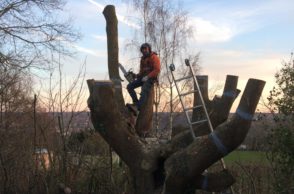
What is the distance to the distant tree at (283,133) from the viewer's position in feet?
29.2

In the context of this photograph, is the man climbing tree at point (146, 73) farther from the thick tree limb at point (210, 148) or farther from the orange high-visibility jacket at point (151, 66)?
the thick tree limb at point (210, 148)

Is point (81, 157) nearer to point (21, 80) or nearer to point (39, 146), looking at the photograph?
point (39, 146)

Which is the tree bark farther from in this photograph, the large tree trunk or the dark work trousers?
the large tree trunk

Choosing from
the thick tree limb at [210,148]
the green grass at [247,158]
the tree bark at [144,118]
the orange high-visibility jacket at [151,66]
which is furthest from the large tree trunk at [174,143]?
the green grass at [247,158]

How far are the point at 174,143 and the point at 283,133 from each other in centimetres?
248

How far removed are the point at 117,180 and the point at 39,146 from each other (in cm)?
216

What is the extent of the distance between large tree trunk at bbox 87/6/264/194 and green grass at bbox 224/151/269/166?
388cm

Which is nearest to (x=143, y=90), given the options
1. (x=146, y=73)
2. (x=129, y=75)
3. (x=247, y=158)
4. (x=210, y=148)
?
(x=146, y=73)

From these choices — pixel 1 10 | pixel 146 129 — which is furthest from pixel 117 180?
pixel 1 10

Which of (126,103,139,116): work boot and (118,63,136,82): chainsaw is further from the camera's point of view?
(118,63,136,82): chainsaw

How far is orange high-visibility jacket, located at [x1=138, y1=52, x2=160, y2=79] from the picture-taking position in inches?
324

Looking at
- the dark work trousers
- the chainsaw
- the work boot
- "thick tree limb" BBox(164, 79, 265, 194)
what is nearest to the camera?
"thick tree limb" BBox(164, 79, 265, 194)

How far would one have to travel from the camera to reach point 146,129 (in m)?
8.39

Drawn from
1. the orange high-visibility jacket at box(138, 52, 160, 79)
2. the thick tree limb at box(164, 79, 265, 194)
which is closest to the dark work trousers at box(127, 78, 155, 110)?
the orange high-visibility jacket at box(138, 52, 160, 79)
